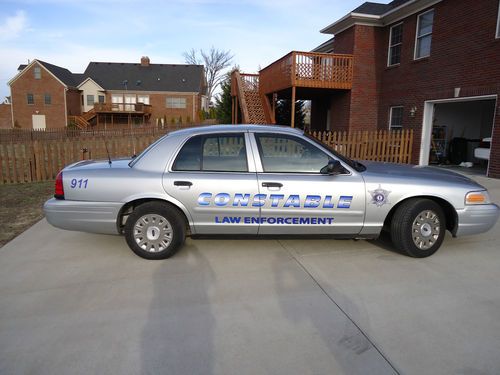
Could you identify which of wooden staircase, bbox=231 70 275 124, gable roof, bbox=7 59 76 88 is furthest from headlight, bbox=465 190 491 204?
gable roof, bbox=7 59 76 88

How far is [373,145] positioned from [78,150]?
29.6ft

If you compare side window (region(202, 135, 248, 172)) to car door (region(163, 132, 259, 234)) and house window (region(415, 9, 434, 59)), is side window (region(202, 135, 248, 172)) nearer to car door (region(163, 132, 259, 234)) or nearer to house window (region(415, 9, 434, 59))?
car door (region(163, 132, 259, 234))

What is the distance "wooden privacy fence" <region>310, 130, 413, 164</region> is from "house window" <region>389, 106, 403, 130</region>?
2.04 m

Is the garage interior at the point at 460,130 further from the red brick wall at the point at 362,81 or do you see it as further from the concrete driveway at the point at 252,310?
the concrete driveway at the point at 252,310

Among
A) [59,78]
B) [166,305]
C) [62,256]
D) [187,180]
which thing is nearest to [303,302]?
[166,305]

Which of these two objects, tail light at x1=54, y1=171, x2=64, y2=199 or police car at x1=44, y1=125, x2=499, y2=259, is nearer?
police car at x1=44, y1=125, x2=499, y2=259

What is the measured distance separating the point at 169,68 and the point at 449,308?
50830 mm

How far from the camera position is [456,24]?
38.9ft

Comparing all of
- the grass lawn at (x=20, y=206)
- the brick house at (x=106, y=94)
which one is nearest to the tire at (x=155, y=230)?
the grass lawn at (x=20, y=206)

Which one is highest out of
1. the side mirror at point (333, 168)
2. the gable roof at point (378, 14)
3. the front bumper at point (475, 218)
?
the gable roof at point (378, 14)

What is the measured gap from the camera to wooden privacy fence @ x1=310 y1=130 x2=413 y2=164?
39.0ft

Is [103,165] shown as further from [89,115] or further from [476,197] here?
[89,115]

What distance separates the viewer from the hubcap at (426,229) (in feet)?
14.9

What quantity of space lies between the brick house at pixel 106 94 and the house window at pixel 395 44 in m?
31.7
